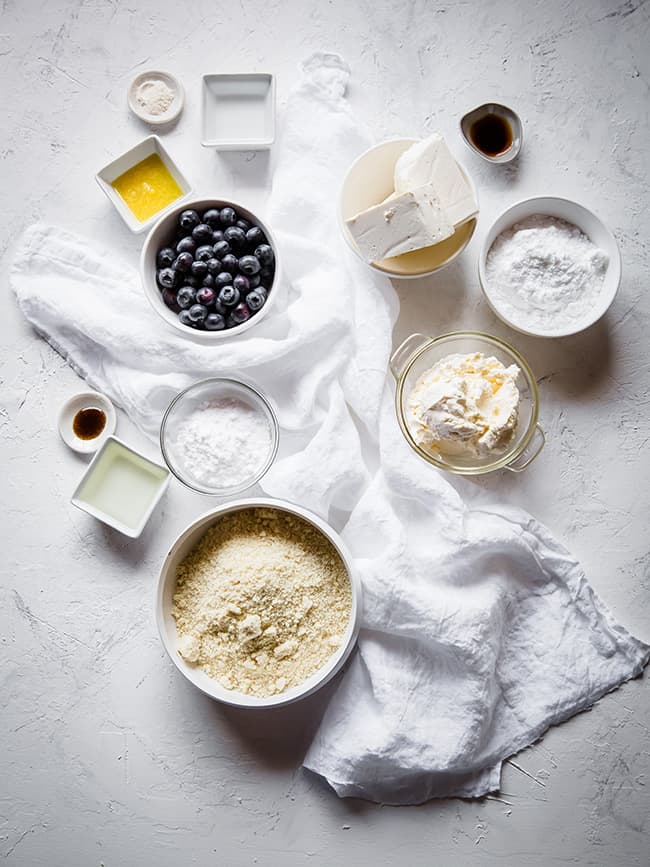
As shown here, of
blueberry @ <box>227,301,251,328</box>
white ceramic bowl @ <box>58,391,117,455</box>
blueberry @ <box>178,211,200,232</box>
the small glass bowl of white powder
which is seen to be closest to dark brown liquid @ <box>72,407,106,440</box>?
white ceramic bowl @ <box>58,391,117,455</box>

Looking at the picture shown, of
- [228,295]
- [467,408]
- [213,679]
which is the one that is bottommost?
[213,679]

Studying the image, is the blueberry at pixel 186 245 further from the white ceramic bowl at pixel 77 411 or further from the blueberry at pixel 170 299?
the white ceramic bowl at pixel 77 411

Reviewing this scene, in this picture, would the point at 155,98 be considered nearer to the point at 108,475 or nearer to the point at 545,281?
the point at 108,475

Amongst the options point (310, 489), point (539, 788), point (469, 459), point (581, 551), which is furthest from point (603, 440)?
point (539, 788)

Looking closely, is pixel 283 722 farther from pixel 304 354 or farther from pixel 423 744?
pixel 304 354

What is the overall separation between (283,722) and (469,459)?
3.07ft

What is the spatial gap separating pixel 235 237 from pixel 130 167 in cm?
42

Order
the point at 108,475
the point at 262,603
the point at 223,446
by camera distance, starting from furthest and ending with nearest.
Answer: the point at 108,475 → the point at 223,446 → the point at 262,603

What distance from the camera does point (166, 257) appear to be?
1.98 metres

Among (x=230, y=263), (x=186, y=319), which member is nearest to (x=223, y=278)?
(x=230, y=263)

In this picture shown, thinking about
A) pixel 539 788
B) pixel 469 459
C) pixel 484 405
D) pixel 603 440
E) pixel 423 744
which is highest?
pixel 484 405

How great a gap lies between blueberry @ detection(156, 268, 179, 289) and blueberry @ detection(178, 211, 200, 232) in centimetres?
13

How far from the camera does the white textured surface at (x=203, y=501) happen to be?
6.79 feet

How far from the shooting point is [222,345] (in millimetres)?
2018
